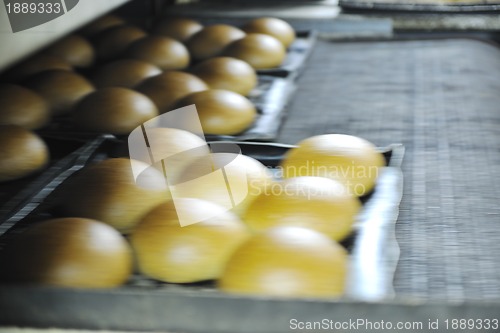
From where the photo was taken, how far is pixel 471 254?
1.01m

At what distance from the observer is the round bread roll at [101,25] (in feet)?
7.54

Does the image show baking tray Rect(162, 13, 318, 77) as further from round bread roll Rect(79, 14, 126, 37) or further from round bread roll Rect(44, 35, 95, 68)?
round bread roll Rect(44, 35, 95, 68)

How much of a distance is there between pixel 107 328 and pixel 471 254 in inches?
20.5

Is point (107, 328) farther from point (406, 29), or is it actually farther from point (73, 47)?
point (406, 29)

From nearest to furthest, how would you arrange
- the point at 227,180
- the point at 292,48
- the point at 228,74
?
the point at 227,180 → the point at 228,74 → the point at 292,48

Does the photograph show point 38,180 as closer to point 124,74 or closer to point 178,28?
point 124,74

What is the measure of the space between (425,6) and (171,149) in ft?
4.72

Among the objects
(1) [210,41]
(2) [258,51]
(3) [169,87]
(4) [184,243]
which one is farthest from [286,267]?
(1) [210,41]

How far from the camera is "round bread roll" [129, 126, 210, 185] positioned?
3.98 ft

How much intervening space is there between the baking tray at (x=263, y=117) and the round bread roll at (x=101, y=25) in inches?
27.1

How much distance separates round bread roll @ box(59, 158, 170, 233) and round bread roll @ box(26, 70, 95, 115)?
1.71 ft

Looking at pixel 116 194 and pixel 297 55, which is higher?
pixel 116 194

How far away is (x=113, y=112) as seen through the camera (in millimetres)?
1496

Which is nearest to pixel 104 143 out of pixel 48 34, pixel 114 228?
pixel 48 34
